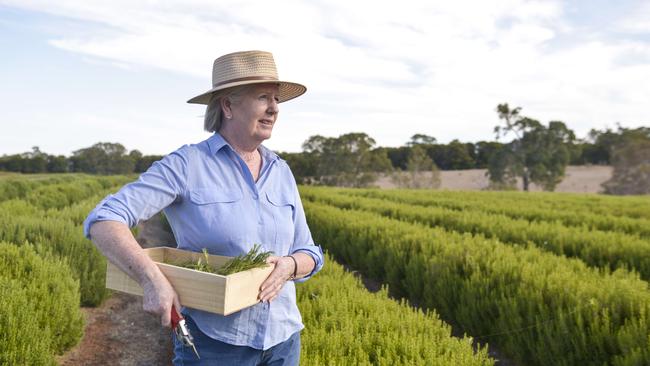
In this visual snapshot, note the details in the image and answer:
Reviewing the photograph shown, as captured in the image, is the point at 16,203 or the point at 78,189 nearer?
the point at 16,203

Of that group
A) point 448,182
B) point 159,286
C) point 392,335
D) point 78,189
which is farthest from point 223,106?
point 448,182

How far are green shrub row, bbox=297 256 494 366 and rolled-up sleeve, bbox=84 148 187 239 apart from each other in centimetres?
139

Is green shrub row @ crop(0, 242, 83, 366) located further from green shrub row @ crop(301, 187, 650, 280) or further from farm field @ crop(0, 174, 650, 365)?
green shrub row @ crop(301, 187, 650, 280)

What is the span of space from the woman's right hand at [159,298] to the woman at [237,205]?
3 cm

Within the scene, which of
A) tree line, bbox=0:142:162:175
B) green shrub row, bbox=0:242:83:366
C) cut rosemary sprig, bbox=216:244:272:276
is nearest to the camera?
cut rosemary sprig, bbox=216:244:272:276

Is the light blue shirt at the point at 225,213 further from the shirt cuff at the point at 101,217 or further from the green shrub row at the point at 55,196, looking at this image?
the green shrub row at the point at 55,196

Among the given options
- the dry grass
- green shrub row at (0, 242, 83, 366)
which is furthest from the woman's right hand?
the dry grass

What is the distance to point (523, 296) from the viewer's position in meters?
5.30

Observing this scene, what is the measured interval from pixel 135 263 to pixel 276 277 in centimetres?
53

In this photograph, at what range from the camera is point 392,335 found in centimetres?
334

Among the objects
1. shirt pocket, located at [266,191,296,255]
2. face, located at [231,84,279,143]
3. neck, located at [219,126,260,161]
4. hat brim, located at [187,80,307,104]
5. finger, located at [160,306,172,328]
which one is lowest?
finger, located at [160,306,172,328]

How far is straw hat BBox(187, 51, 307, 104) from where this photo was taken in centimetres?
216

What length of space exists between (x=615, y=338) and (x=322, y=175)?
59.9 meters

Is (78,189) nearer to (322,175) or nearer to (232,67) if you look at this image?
(232,67)
